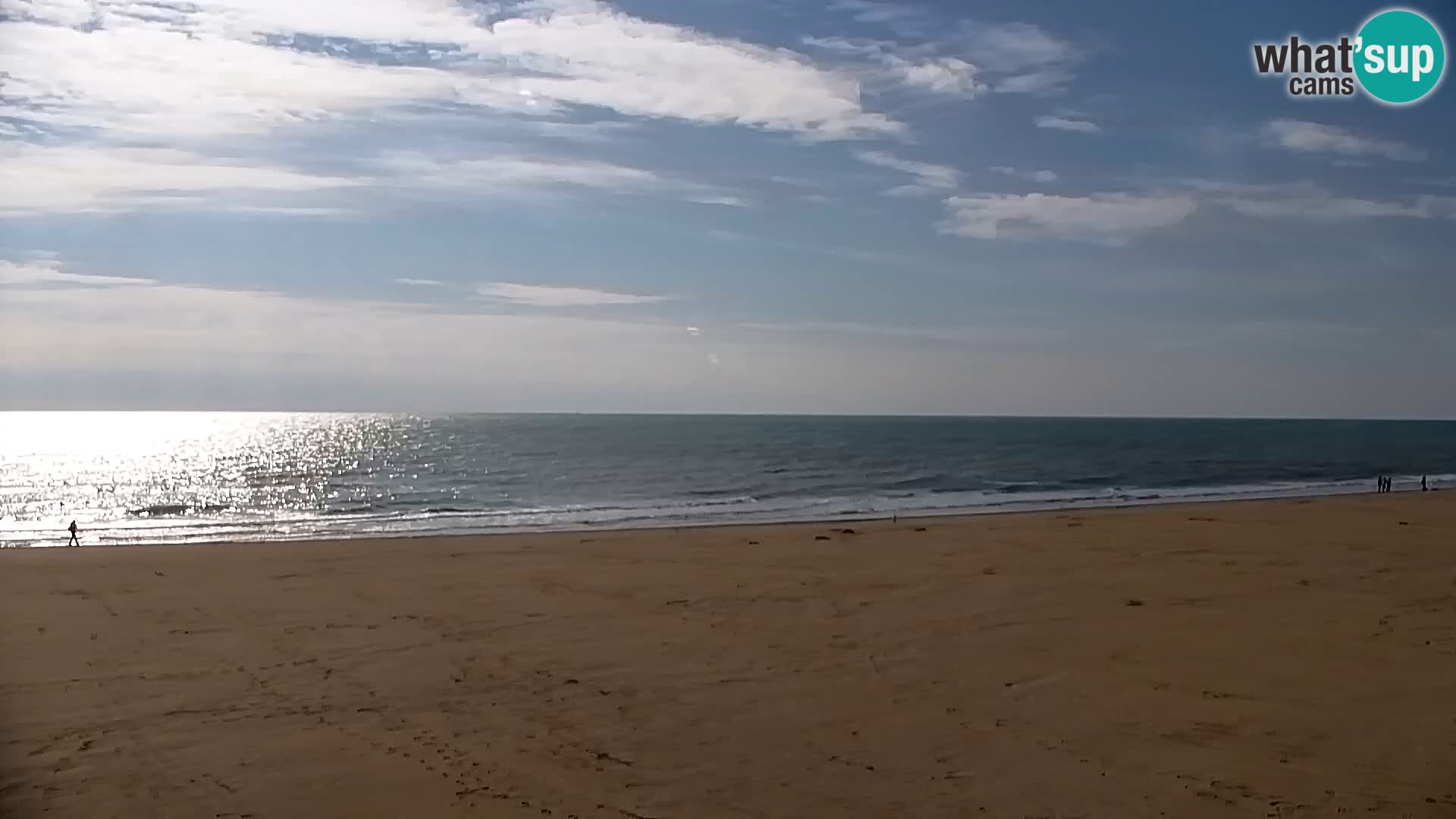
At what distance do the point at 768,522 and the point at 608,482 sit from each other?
1022 inches

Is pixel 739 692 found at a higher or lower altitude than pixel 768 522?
higher

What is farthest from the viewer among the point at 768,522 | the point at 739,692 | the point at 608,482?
the point at 608,482

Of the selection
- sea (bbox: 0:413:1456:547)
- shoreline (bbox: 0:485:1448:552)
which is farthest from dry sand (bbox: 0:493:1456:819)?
sea (bbox: 0:413:1456:547)

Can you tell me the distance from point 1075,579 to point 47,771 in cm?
1330

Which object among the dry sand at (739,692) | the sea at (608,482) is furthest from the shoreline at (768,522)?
the dry sand at (739,692)

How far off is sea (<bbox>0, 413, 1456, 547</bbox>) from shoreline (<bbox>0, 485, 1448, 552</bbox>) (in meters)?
0.31

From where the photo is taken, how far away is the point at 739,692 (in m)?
9.12

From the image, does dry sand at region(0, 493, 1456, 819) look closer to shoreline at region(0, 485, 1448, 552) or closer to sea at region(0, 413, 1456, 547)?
shoreline at region(0, 485, 1448, 552)

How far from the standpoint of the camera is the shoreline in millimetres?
26125

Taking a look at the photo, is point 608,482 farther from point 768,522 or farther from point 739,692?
point 739,692

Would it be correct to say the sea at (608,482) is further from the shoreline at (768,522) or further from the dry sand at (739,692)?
the dry sand at (739,692)

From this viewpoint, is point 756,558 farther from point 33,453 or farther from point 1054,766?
point 33,453

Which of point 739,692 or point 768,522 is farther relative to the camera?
point 768,522

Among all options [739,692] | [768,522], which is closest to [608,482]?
[768,522]
